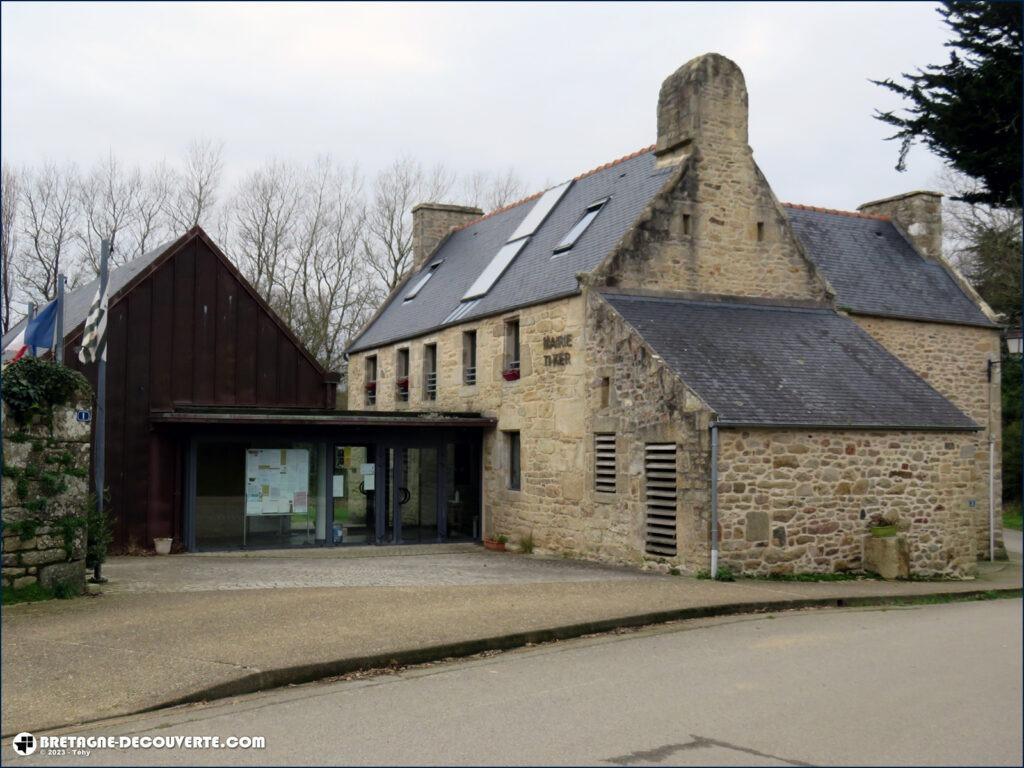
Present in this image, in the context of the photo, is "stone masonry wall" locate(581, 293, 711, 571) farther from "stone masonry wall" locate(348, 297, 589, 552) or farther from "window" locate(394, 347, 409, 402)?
"window" locate(394, 347, 409, 402)

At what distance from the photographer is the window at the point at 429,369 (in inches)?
890

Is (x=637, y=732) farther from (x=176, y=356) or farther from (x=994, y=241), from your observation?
(x=994, y=241)

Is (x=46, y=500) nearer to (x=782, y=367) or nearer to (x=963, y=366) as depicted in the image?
(x=782, y=367)

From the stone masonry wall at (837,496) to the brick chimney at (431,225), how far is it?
1598 centimetres

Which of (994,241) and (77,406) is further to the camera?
(994,241)

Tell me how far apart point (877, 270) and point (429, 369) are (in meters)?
10.5

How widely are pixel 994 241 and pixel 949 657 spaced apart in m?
15.0

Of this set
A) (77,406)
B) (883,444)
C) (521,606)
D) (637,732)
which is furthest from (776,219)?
(637,732)

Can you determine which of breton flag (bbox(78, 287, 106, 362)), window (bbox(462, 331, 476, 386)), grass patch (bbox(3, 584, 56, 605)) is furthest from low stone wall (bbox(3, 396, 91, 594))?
window (bbox(462, 331, 476, 386))

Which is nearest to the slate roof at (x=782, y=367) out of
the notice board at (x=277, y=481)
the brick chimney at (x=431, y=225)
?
the notice board at (x=277, y=481)

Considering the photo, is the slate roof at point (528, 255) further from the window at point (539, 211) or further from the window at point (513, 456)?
the window at point (513, 456)

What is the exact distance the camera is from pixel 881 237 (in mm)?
23781

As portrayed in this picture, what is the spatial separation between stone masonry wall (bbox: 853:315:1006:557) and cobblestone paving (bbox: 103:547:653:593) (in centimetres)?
958

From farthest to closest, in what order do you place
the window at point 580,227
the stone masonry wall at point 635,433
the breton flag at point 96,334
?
the window at point 580,227
the stone masonry wall at point 635,433
the breton flag at point 96,334
